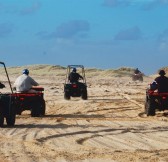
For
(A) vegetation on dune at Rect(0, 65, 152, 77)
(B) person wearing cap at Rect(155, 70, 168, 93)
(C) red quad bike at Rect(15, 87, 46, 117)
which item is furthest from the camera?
(A) vegetation on dune at Rect(0, 65, 152, 77)

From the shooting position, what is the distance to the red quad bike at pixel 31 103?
19812 millimetres

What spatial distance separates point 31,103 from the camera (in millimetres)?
19922

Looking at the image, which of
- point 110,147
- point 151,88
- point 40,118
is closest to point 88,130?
point 110,147

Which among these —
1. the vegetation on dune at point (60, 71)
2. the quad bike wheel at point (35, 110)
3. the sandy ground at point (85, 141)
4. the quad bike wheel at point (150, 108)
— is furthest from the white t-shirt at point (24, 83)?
the vegetation on dune at point (60, 71)

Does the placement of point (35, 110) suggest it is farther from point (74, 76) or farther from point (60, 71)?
point (60, 71)

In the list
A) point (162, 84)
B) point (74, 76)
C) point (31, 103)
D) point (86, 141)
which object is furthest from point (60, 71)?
point (86, 141)

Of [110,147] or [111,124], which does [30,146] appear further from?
[111,124]

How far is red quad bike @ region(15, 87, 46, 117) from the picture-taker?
1981 cm

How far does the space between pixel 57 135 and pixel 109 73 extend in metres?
73.6

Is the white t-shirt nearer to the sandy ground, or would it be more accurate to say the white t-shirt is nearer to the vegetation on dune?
the sandy ground

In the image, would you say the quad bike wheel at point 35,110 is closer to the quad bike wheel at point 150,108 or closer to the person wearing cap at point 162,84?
the quad bike wheel at point 150,108

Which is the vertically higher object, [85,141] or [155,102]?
[155,102]

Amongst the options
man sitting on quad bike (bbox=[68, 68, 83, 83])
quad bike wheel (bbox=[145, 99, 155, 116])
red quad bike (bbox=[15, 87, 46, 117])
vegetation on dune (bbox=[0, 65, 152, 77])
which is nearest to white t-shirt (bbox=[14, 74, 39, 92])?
red quad bike (bbox=[15, 87, 46, 117])

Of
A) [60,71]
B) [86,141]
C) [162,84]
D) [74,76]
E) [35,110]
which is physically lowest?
[86,141]
